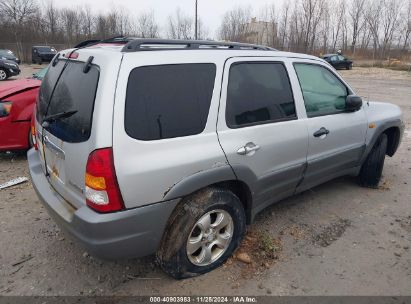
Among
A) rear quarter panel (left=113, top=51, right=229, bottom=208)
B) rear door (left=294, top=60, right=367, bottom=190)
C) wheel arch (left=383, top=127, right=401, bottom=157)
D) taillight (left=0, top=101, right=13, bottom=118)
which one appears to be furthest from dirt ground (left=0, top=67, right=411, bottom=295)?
taillight (left=0, top=101, right=13, bottom=118)

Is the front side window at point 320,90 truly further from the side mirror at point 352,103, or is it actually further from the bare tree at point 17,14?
the bare tree at point 17,14

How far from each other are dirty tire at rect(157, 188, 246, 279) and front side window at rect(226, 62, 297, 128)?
576mm

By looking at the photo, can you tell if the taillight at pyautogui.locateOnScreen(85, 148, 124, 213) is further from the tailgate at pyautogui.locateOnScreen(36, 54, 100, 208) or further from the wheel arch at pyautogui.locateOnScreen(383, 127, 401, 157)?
the wheel arch at pyautogui.locateOnScreen(383, 127, 401, 157)

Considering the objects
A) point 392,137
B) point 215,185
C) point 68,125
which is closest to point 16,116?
point 68,125

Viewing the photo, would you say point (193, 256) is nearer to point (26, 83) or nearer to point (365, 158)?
point (365, 158)

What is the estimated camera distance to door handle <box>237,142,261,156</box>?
2719 mm

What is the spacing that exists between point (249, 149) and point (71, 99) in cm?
139

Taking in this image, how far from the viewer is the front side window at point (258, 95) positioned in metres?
2.76

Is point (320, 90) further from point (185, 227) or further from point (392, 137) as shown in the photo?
point (185, 227)

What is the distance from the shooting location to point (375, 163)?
4.44m

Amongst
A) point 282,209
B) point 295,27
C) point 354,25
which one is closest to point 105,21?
point 295,27

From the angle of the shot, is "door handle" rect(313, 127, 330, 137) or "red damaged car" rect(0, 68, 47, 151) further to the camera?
Result: "red damaged car" rect(0, 68, 47, 151)

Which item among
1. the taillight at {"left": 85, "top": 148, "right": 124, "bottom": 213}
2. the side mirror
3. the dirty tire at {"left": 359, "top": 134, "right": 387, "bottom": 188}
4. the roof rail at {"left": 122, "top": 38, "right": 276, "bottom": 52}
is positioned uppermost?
the roof rail at {"left": 122, "top": 38, "right": 276, "bottom": 52}

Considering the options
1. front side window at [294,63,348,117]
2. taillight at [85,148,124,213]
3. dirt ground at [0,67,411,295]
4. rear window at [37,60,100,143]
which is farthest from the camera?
front side window at [294,63,348,117]
